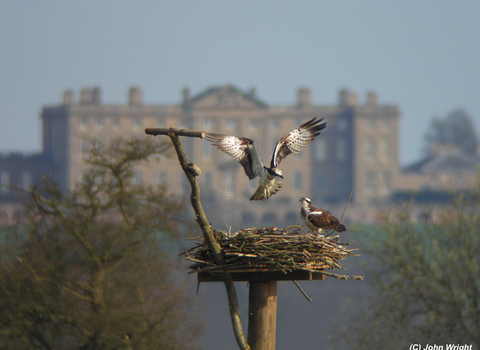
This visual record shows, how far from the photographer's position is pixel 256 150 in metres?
9.00

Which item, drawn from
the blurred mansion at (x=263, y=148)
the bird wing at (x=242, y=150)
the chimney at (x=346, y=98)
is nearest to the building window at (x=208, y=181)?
the blurred mansion at (x=263, y=148)

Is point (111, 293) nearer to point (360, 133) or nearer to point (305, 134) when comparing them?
point (305, 134)

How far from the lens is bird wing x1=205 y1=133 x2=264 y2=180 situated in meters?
8.83

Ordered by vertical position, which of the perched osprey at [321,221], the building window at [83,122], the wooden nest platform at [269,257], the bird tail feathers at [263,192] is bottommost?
the wooden nest platform at [269,257]

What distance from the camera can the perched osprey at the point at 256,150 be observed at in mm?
8891

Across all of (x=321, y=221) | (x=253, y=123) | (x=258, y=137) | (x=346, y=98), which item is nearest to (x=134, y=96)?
(x=253, y=123)

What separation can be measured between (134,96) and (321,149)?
30219 millimetres

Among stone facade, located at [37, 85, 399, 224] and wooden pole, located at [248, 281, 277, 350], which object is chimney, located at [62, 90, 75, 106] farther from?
wooden pole, located at [248, 281, 277, 350]

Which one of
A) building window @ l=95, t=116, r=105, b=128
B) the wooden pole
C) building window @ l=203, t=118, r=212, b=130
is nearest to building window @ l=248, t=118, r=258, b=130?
building window @ l=203, t=118, r=212, b=130

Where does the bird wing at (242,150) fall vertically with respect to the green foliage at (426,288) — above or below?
above

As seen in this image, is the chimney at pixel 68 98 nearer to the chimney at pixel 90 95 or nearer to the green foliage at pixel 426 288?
the chimney at pixel 90 95

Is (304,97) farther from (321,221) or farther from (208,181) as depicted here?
(321,221)

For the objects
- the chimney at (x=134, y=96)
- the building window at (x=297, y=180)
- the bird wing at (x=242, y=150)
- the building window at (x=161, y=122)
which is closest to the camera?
the bird wing at (x=242, y=150)

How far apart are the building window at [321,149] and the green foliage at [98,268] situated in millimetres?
83552
